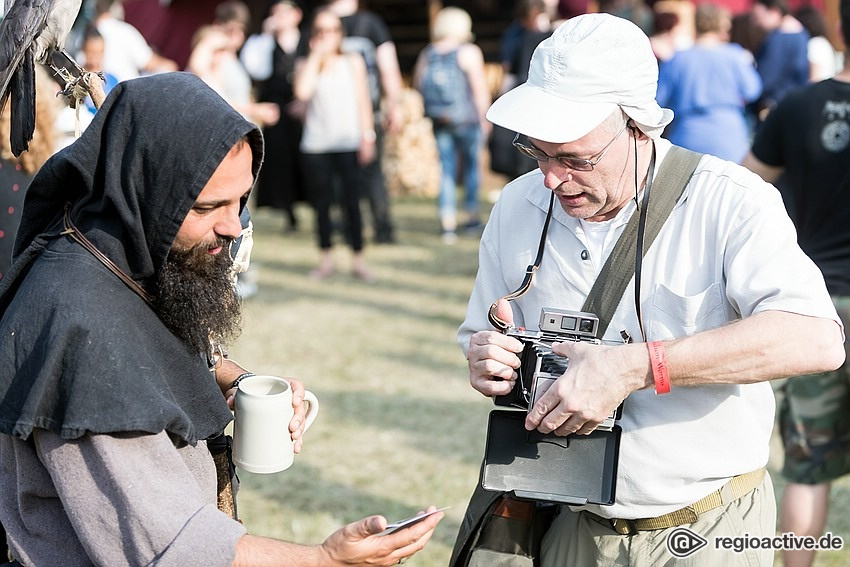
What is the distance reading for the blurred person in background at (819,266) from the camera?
11.2 feet

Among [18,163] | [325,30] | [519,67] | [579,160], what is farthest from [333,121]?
[579,160]

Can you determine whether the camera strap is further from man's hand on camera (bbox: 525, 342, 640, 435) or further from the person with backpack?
the person with backpack

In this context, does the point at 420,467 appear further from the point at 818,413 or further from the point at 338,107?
the point at 338,107

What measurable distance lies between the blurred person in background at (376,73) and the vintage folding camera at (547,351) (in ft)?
21.4

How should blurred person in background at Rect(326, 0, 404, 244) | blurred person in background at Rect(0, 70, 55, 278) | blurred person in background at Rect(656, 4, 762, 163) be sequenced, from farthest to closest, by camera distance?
blurred person in background at Rect(326, 0, 404, 244)
blurred person in background at Rect(656, 4, 762, 163)
blurred person in background at Rect(0, 70, 55, 278)

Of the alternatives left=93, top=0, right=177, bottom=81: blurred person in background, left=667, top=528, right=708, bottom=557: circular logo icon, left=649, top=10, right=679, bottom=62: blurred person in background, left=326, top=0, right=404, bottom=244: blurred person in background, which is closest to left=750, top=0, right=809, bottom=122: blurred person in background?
left=649, top=10, right=679, bottom=62: blurred person in background

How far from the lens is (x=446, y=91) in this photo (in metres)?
9.14

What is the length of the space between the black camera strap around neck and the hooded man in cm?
62

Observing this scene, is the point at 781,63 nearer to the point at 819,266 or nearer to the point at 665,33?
the point at 665,33

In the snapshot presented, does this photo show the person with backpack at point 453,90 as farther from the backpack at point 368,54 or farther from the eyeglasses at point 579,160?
the eyeglasses at point 579,160

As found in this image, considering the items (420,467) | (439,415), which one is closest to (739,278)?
(420,467)

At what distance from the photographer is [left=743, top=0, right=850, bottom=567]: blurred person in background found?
342cm

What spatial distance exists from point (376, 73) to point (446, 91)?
84cm

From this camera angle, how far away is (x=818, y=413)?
3438 millimetres
